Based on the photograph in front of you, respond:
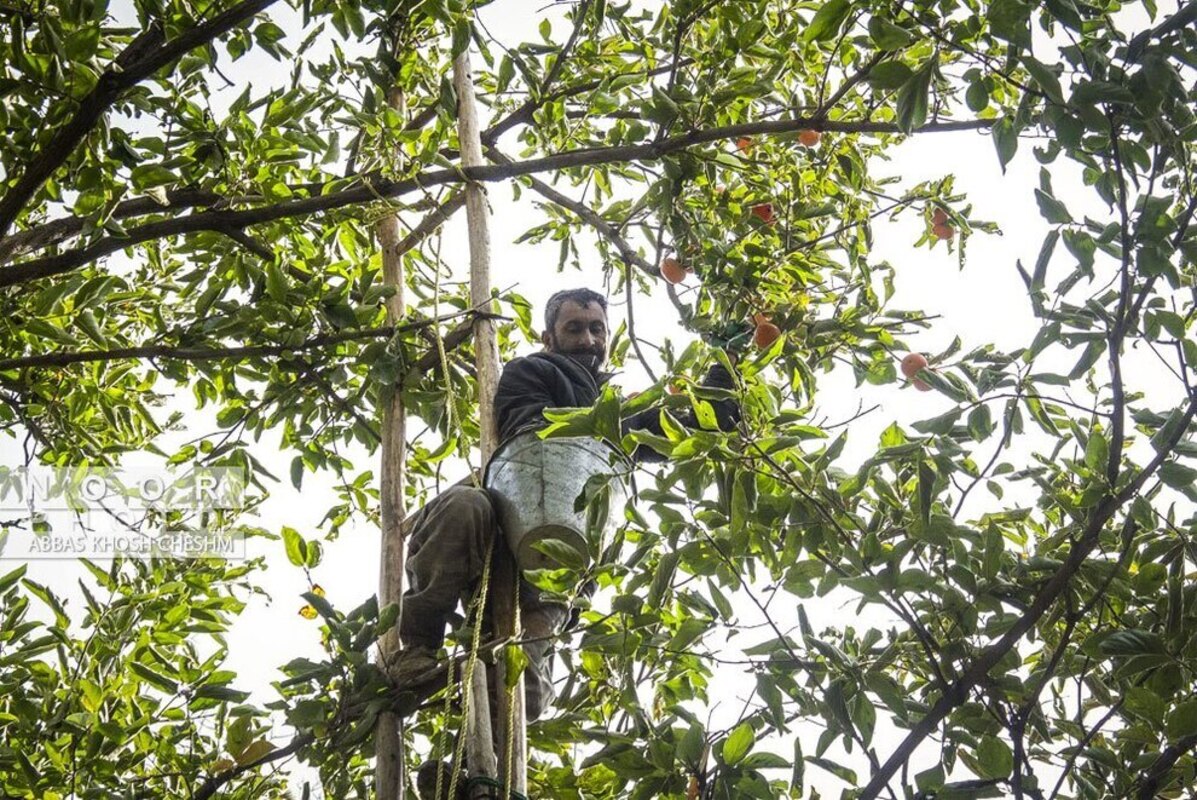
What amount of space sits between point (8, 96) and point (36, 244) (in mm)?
354

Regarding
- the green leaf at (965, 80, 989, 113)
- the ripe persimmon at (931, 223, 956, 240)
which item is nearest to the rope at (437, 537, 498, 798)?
the green leaf at (965, 80, 989, 113)

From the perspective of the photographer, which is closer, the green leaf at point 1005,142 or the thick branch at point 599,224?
the green leaf at point 1005,142

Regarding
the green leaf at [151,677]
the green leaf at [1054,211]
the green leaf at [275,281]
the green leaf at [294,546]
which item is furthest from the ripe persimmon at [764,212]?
the green leaf at [151,677]

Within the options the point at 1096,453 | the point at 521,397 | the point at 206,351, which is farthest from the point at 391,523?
the point at 1096,453

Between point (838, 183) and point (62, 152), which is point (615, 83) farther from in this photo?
point (62, 152)

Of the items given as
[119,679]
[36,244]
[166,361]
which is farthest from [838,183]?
[119,679]

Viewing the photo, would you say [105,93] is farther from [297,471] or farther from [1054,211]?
[1054,211]

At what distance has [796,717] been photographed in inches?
81.7

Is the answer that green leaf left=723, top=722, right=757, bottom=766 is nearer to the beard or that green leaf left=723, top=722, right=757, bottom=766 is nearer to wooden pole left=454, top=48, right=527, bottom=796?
wooden pole left=454, top=48, right=527, bottom=796

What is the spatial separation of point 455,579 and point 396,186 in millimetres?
1058

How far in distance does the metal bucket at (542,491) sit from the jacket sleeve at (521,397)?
84mm

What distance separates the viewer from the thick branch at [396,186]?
2.47 meters

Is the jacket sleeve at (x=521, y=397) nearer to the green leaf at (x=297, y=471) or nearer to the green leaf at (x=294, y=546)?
the green leaf at (x=294, y=546)

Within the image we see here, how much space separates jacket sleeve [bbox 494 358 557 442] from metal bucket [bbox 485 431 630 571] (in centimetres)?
8
